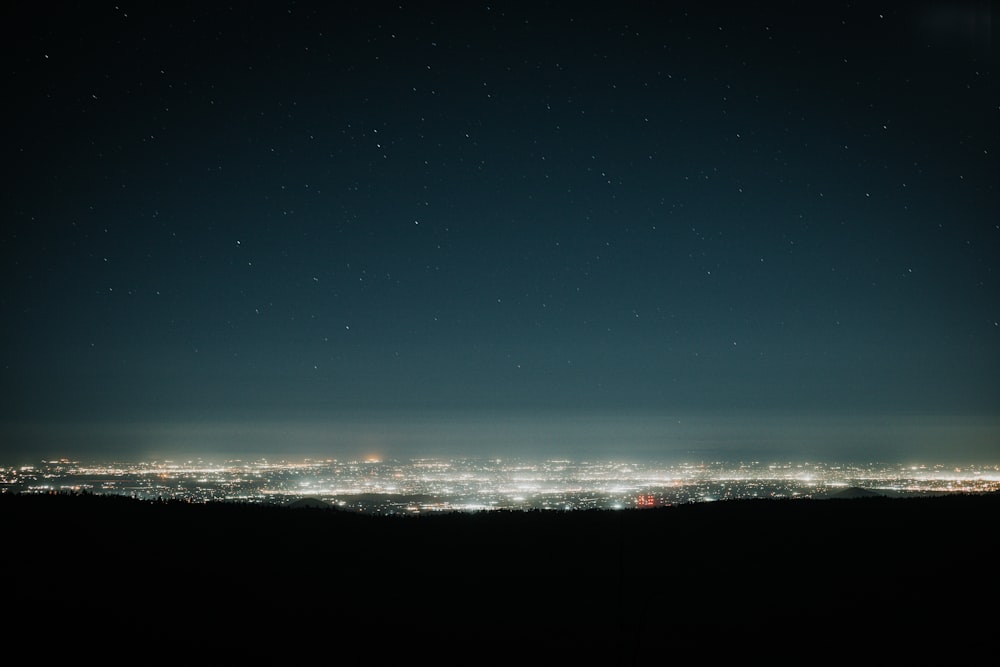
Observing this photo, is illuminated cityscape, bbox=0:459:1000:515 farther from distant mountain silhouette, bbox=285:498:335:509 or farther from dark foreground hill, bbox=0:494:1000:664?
dark foreground hill, bbox=0:494:1000:664

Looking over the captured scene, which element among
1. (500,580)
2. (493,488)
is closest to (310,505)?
(500,580)

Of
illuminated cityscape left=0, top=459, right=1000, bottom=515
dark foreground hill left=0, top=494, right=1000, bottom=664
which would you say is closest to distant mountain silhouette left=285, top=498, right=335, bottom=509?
illuminated cityscape left=0, top=459, right=1000, bottom=515

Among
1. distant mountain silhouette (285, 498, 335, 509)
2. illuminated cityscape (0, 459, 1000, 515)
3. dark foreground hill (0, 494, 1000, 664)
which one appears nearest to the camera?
dark foreground hill (0, 494, 1000, 664)

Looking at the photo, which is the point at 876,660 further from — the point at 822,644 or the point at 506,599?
the point at 506,599

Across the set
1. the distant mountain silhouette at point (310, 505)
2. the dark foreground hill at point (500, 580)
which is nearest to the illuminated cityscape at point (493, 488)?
the distant mountain silhouette at point (310, 505)

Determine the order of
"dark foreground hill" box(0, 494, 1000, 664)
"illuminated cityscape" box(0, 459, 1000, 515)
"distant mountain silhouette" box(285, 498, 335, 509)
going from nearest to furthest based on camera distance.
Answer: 1. "dark foreground hill" box(0, 494, 1000, 664)
2. "distant mountain silhouette" box(285, 498, 335, 509)
3. "illuminated cityscape" box(0, 459, 1000, 515)

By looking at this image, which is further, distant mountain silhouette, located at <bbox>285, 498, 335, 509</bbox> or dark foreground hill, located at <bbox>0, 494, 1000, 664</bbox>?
distant mountain silhouette, located at <bbox>285, 498, 335, 509</bbox>

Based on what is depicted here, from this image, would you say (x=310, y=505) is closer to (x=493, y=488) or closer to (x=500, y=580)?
(x=500, y=580)

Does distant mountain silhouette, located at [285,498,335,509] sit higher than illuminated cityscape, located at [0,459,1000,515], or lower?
higher

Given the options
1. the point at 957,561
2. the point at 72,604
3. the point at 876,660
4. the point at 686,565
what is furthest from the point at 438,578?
the point at 957,561
